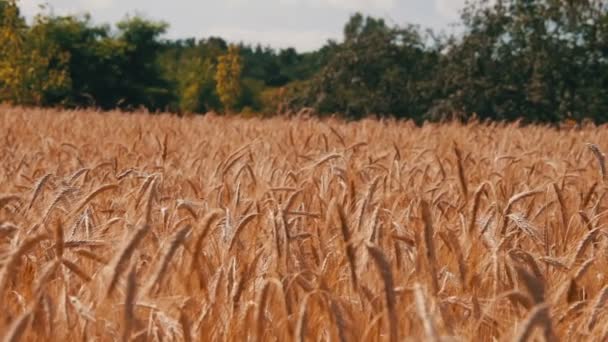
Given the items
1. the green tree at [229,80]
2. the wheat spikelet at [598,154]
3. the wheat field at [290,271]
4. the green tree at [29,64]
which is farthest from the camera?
the green tree at [229,80]

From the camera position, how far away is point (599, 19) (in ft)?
74.8

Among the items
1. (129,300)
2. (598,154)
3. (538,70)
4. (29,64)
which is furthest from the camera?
(29,64)

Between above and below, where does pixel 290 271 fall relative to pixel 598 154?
below

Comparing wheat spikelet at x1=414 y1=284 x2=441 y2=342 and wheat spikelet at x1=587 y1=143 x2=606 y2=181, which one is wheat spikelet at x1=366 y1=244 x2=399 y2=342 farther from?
wheat spikelet at x1=587 y1=143 x2=606 y2=181

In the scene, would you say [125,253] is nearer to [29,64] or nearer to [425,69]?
[425,69]

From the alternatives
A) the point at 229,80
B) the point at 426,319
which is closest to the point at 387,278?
the point at 426,319

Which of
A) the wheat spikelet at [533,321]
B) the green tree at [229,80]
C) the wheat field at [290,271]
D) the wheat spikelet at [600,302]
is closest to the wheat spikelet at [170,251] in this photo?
the wheat field at [290,271]

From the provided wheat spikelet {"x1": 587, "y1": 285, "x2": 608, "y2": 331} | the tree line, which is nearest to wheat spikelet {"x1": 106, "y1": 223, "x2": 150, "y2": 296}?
wheat spikelet {"x1": 587, "y1": 285, "x2": 608, "y2": 331}

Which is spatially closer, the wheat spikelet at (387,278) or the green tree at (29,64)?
the wheat spikelet at (387,278)

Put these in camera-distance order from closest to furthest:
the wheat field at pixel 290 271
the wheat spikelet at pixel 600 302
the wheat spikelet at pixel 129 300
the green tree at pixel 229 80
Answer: the wheat spikelet at pixel 129 300 → the wheat field at pixel 290 271 → the wheat spikelet at pixel 600 302 → the green tree at pixel 229 80

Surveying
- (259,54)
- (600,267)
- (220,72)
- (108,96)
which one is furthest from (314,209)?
(259,54)

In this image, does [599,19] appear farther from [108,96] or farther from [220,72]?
[220,72]

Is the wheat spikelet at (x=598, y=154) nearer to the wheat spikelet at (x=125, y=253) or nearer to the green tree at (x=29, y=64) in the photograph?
the wheat spikelet at (x=125, y=253)

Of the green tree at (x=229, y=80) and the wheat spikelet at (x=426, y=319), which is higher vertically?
the wheat spikelet at (x=426, y=319)
